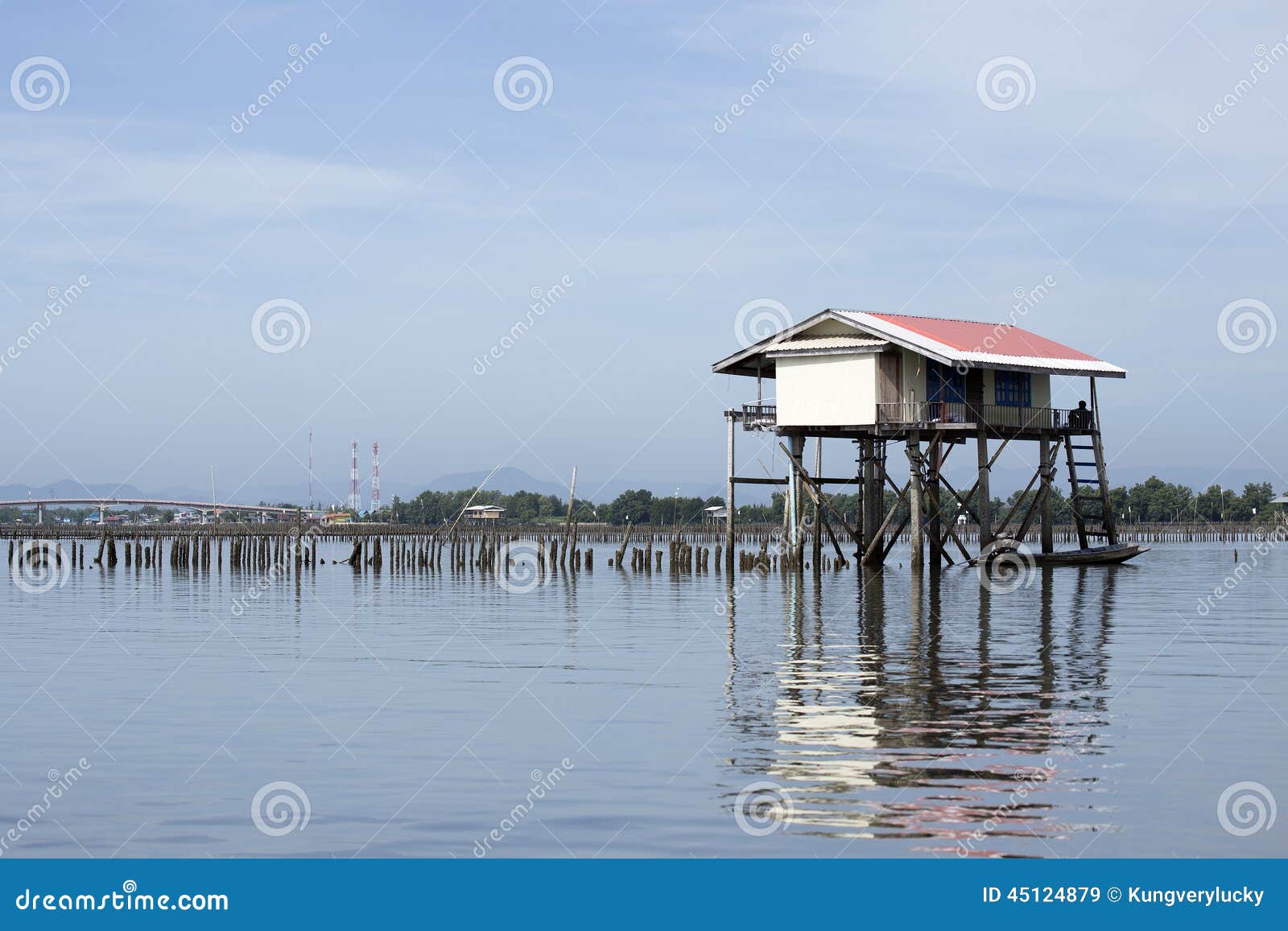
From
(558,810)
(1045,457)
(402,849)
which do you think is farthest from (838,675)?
(1045,457)

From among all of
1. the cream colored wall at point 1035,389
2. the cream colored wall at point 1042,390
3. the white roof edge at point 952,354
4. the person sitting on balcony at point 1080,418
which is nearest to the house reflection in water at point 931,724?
the white roof edge at point 952,354

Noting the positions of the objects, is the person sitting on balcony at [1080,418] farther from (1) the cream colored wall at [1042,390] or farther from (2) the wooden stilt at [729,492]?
(2) the wooden stilt at [729,492]

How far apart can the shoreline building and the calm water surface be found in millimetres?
13975

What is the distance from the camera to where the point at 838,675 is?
2389cm

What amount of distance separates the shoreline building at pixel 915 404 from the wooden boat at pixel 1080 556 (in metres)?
0.61

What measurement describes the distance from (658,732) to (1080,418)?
40724 millimetres

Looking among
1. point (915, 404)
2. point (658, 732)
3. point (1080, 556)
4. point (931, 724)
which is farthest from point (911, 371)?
point (658, 732)

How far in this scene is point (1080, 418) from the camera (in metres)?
55.8

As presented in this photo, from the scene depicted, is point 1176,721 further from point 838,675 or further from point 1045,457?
point 1045,457

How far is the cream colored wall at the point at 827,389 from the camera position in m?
50.6

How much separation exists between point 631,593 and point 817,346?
→ 1093 cm

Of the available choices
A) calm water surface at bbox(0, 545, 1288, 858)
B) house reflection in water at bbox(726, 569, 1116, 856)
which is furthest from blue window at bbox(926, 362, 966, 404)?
house reflection in water at bbox(726, 569, 1116, 856)

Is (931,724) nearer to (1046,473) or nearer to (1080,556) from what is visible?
(1046,473)

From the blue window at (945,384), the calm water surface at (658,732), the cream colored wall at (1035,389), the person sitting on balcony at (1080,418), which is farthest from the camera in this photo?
the person sitting on balcony at (1080,418)
